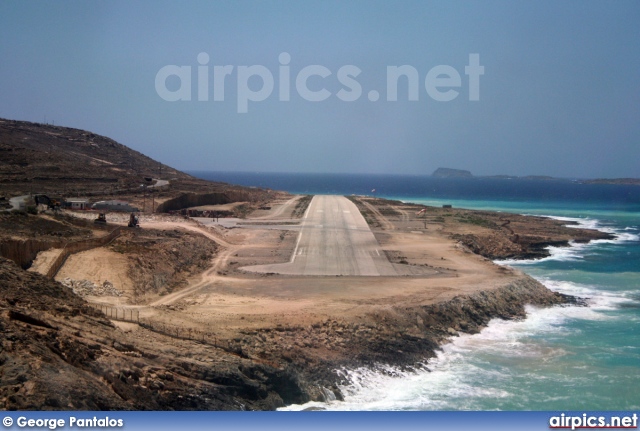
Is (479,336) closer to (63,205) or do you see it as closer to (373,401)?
(373,401)

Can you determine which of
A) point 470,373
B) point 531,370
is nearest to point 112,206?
point 470,373

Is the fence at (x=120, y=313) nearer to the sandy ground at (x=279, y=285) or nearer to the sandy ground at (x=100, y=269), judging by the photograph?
the sandy ground at (x=279, y=285)

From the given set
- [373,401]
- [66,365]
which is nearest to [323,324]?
[373,401]

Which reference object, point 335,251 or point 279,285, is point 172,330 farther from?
point 335,251

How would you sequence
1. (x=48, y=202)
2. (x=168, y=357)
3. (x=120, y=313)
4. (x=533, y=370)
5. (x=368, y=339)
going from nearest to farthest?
1. (x=168, y=357)
2. (x=120, y=313)
3. (x=533, y=370)
4. (x=368, y=339)
5. (x=48, y=202)

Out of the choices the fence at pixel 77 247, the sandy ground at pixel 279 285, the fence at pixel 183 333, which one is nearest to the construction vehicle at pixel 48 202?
the sandy ground at pixel 279 285

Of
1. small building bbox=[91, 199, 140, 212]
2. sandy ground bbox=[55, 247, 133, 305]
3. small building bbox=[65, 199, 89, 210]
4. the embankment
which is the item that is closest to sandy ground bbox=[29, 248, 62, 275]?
sandy ground bbox=[55, 247, 133, 305]
